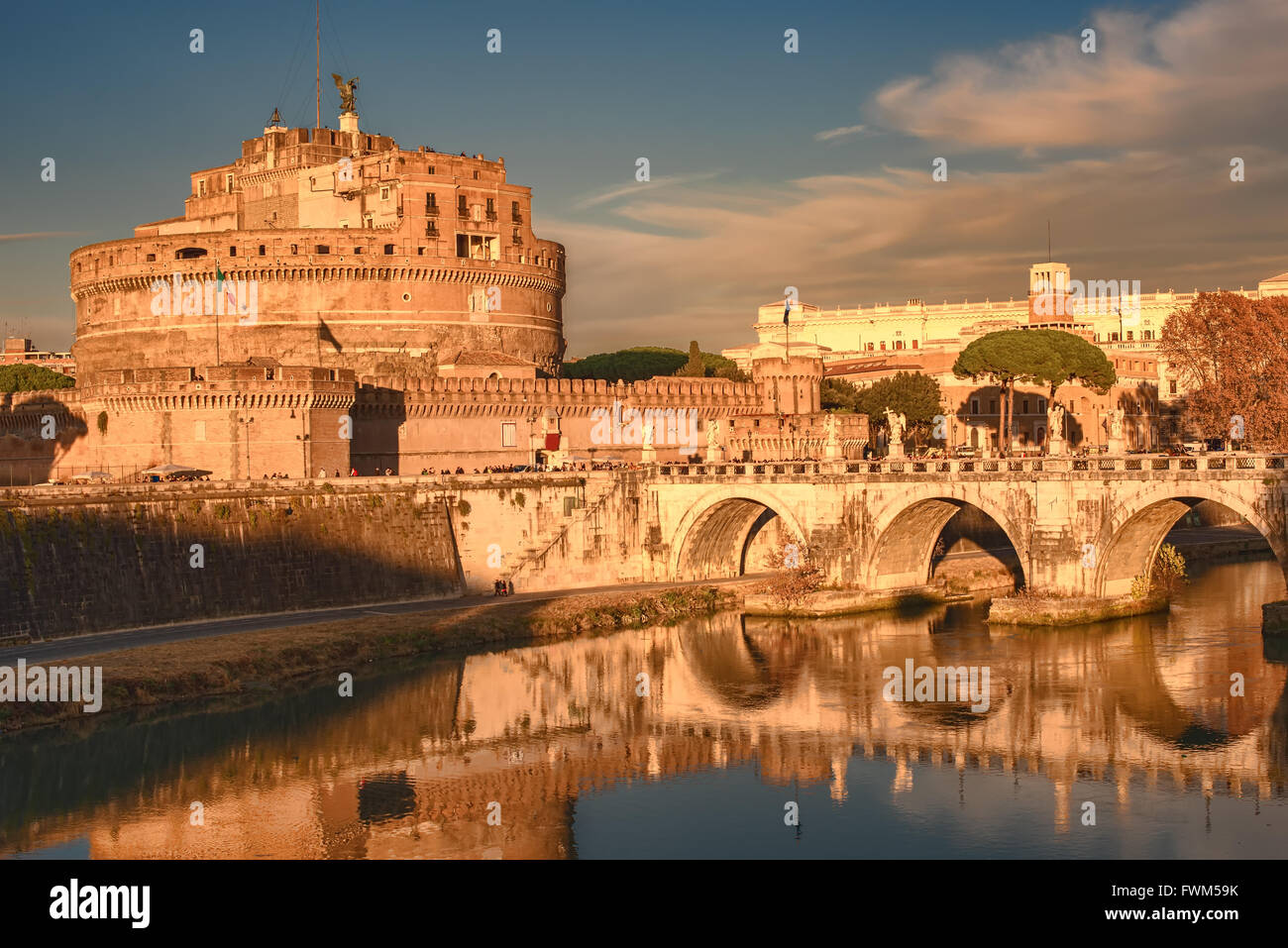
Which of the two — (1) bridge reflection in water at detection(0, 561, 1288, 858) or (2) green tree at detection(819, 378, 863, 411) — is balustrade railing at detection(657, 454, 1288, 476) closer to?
(1) bridge reflection in water at detection(0, 561, 1288, 858)

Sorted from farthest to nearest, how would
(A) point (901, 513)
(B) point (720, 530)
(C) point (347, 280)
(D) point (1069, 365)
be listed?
(D) point (1069, 365), (C) point (347, 280), (B) point (720, 530), (A) point (901, 513)

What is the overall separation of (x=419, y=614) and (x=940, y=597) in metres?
21.0

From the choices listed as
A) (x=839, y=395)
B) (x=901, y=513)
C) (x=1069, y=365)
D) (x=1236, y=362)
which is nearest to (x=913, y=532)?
(x=901, y=513)

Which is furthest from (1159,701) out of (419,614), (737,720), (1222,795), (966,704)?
(419,614)

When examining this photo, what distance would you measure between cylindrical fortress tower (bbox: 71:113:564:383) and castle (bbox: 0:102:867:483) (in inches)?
4.1

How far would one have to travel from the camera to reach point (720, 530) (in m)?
65.2

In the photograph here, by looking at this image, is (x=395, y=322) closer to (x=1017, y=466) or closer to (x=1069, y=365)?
(x=1017, y=466)

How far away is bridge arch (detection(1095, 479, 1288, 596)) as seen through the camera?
48.2 metres

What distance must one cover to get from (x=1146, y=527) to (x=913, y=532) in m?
9.56

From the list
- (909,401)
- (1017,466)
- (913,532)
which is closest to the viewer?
(1017,466)

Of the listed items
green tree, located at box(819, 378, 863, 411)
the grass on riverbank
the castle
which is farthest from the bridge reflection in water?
green tree, located at box(819, 378, 863, 411)

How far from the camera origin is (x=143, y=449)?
6194 centimetres
